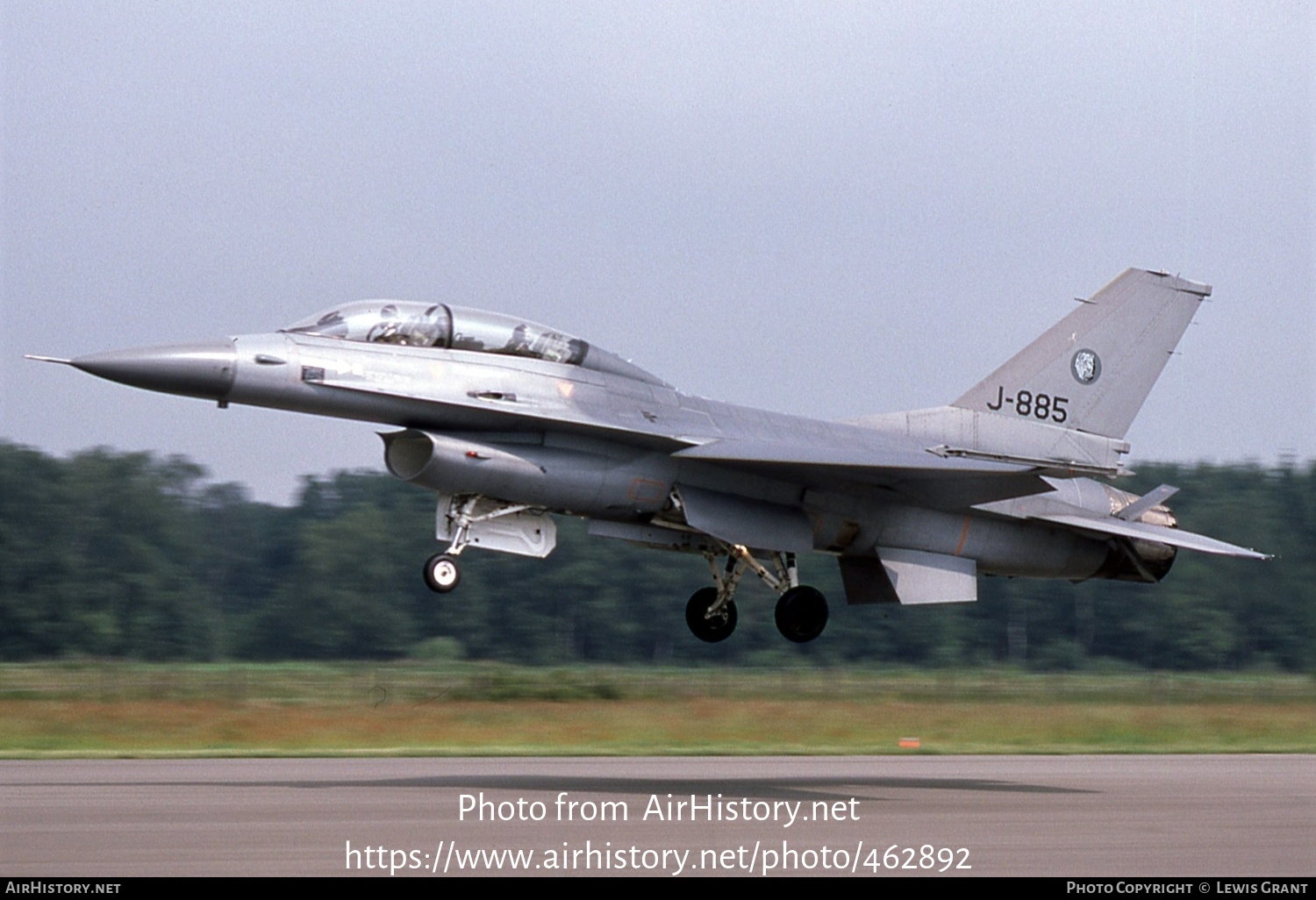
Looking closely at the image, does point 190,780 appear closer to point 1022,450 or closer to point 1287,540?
point 1022,450

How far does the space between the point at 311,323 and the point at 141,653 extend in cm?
4788

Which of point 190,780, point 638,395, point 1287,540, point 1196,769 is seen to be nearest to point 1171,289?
→ point 1196,769

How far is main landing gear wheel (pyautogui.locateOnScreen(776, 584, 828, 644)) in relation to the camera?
704 inches

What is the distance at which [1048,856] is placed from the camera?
11961 mm

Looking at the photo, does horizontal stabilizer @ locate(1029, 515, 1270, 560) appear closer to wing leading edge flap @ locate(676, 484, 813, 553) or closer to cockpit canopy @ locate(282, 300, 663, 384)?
wing leading edge flap @ locate(676, 484, 813, 553)

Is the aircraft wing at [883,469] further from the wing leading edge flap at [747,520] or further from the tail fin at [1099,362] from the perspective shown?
the tail fin at [1099,362]

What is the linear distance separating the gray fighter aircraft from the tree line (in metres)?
33.0

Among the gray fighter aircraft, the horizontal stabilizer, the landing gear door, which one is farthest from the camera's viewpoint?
the horizontal stabilizer

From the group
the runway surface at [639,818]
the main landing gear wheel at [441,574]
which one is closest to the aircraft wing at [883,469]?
the main landing gear wheel at [441,574]

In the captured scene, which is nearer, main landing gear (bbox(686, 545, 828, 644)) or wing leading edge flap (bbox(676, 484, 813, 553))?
wing leading edge flap (bbox(676, 484, 813, 553))

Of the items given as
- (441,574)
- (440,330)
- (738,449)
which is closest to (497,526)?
(441,574)

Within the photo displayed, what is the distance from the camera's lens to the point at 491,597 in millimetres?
61031

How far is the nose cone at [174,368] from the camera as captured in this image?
568 inches

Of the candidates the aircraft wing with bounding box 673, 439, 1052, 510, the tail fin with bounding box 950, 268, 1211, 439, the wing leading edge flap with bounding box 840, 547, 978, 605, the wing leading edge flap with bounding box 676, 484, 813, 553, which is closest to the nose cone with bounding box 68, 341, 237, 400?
the aircraft wing with bounding box 673, 439, 1052, 510
